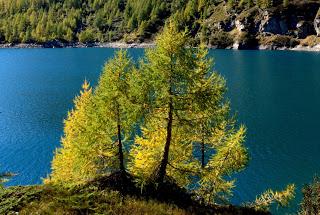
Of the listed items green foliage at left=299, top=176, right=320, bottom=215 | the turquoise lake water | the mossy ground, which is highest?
the mossy ground

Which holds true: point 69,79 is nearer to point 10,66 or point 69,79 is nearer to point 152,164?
point 10,66

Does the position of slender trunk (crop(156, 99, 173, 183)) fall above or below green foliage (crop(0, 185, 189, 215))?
above

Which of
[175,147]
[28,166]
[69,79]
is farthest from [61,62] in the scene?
[175,147]

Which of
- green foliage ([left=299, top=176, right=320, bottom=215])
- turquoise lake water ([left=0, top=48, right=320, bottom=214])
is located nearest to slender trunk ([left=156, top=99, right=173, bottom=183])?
green foliage ([left=299, top=176, right=320, bottom=215])

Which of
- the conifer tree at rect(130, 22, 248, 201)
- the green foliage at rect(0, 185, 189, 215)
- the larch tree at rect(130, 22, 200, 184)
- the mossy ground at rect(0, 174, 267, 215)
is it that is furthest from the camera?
the conifer tree at rect(130, 22, 248, 201)

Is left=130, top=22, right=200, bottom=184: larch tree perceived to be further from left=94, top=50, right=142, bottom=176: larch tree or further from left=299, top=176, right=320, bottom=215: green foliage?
left=299, top=176, right=320, bottom=215: green foliage

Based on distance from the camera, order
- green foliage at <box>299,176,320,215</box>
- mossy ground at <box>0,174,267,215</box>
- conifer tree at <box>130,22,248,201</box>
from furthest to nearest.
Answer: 1. green foliage at <box>299,176,320,215</box>
2. conifer tree at <box>130,22,248,201</box>
3. mossy ground at <box>0,174,267,215</box>

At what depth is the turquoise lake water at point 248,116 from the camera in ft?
172

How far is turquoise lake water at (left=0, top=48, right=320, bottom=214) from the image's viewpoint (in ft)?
172

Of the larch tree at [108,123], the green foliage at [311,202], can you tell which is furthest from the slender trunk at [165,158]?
the green foliage at [311,202]

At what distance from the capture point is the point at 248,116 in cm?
7800

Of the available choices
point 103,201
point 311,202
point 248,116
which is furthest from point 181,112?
point 248,116

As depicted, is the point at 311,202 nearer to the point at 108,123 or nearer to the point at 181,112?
the point at 181,112

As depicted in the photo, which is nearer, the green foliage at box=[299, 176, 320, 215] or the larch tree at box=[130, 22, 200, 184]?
the larch tree at box=[130, 22, 200, 184]
